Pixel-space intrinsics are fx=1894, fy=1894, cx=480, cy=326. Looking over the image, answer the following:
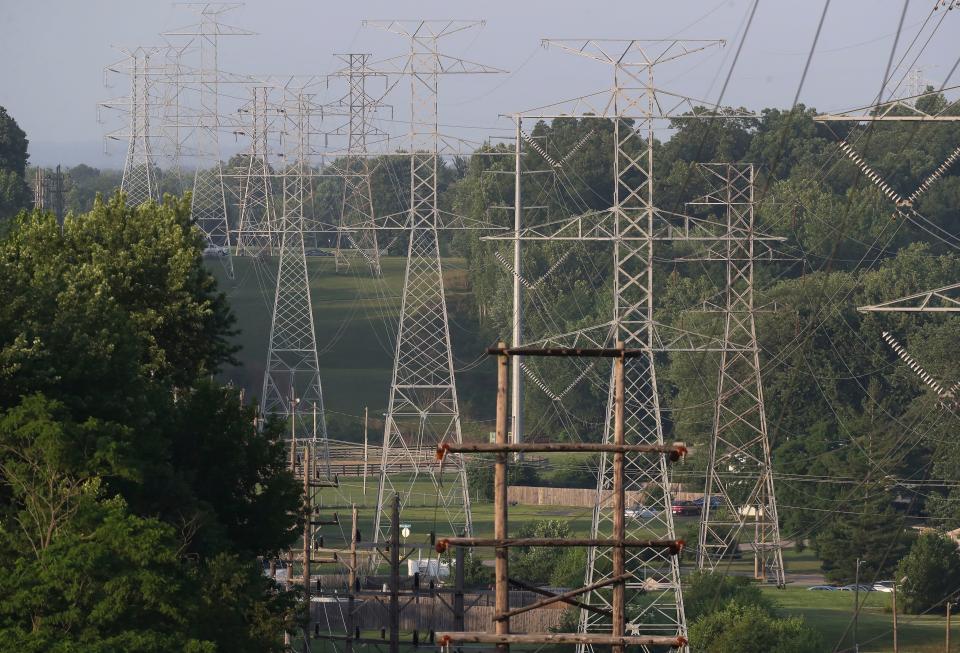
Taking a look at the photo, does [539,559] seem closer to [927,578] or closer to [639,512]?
[927,578]

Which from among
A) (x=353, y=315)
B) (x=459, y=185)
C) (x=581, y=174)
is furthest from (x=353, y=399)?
(x=459, y=185)

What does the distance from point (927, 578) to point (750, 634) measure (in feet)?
52.6

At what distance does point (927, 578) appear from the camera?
59.5 m

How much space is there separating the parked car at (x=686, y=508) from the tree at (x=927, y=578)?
81.2ft

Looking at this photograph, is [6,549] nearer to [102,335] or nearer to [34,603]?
[34,603]

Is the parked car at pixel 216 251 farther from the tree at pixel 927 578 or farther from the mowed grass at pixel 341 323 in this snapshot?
the tree at pixel 927 578

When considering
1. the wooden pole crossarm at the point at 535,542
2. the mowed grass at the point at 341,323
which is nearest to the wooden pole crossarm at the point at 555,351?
the wooden pole crossarm at the point at 535,542

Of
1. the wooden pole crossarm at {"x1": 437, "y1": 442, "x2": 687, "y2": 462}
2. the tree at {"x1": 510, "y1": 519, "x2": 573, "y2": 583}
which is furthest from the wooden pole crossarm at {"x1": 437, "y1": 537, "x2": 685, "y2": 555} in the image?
Answer: the tree at {"x1": 510, "y1": 519, "x2": 573, "y2": 583}

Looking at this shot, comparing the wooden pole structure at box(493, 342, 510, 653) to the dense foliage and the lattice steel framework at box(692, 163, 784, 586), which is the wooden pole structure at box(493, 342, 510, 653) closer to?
the dense foliage

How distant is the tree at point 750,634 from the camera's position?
44938 millimetres

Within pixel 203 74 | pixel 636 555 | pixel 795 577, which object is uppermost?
pixel 203 74

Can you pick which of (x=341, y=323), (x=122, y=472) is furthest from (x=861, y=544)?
(x=341, y=323)

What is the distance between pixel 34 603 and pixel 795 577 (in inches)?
1779

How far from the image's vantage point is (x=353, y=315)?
12475 cm
